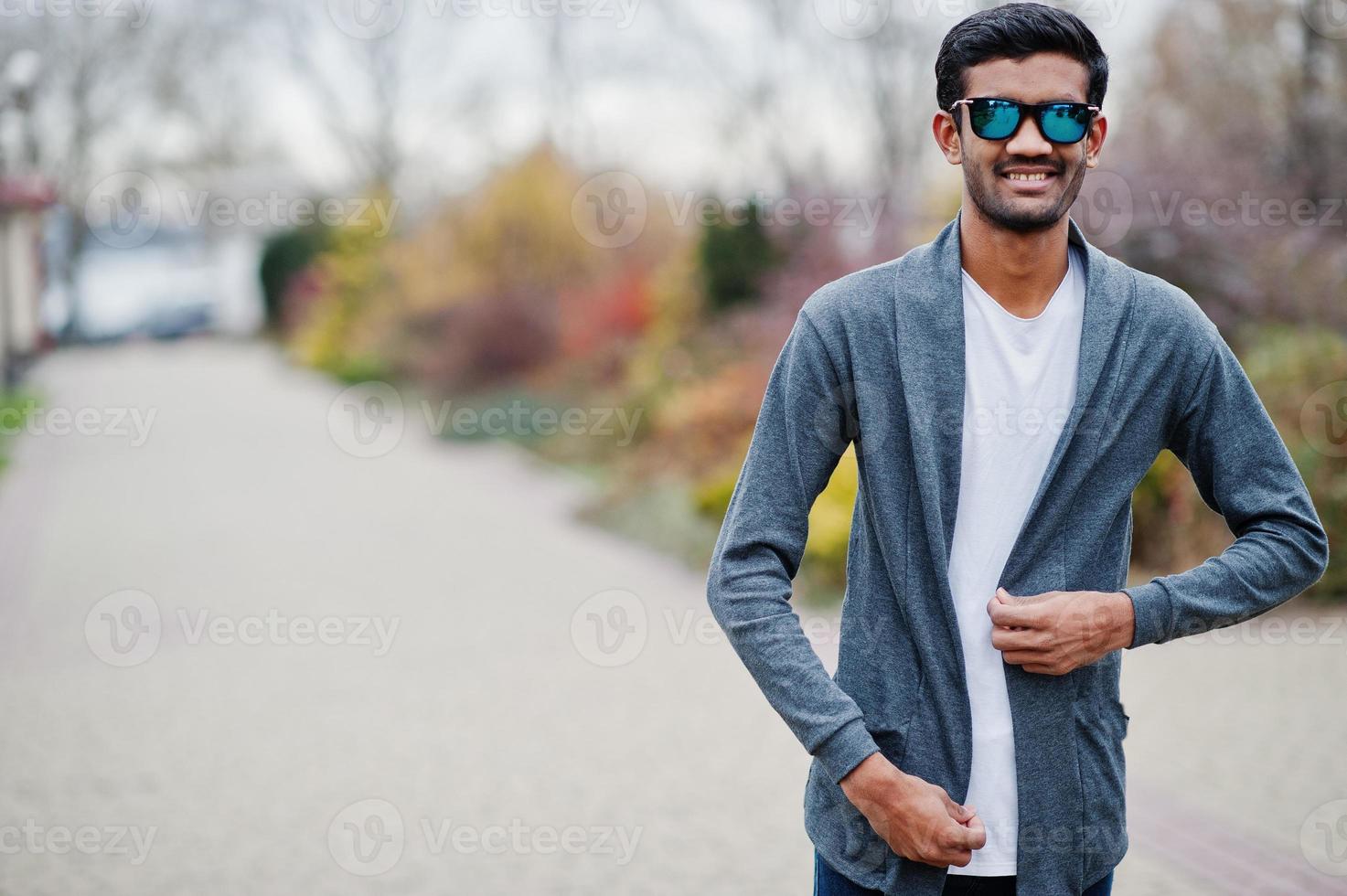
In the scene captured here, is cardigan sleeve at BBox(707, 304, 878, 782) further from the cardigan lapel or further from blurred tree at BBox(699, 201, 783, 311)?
blurred tree at BBox(699, 201, 783, 311)

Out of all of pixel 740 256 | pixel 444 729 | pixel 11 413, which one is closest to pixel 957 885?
pixel 444 729

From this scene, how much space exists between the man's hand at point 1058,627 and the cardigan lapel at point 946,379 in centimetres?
6

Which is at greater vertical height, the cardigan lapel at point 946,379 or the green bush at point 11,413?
the cardigan lapel at point 946,379

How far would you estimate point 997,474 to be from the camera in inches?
70.9

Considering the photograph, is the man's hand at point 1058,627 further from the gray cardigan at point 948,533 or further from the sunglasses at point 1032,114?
the sunglasses at point 1032,114

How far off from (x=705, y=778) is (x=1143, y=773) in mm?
1743

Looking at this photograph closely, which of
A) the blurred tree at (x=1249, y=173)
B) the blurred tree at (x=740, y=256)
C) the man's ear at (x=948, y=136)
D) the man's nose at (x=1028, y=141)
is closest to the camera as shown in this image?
the man's nose at (x=1028, y=141)

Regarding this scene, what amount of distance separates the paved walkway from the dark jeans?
2.58m

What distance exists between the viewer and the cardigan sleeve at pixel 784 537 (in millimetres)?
1744

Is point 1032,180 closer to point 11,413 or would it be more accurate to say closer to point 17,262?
point 11,413

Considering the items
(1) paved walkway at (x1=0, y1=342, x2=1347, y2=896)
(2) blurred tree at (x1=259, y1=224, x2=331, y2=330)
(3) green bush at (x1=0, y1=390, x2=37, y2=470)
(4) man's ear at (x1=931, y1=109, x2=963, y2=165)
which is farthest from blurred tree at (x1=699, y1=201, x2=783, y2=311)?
(2) blurred tree at (x1=259, y1=224, x2=331, y2=330)

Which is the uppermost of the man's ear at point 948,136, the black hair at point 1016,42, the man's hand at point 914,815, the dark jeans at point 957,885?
the black hair at point 1016,42

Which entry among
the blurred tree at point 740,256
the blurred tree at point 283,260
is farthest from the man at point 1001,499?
the blurred tree at point 283,260

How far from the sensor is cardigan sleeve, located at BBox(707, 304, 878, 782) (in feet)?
5.72
